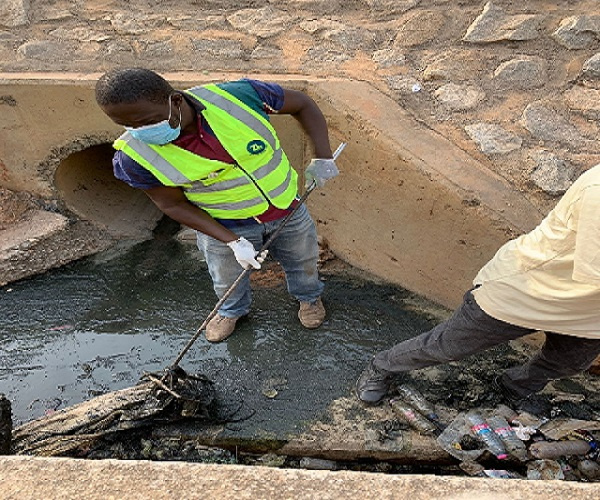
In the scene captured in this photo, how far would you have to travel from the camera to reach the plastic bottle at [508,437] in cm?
259

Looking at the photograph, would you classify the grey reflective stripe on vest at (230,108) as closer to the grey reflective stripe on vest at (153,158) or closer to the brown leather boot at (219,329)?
the grey reflective stripe on vest at (153,158)

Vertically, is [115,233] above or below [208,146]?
below

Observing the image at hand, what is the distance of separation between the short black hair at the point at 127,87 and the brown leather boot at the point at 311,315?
1869mm

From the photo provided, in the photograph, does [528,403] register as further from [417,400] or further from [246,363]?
[246,363]

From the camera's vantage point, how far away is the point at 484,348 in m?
2.41

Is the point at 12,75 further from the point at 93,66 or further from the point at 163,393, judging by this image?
the point at 163,393

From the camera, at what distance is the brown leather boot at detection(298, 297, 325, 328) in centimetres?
356

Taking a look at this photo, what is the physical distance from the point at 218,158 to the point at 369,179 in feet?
4.64

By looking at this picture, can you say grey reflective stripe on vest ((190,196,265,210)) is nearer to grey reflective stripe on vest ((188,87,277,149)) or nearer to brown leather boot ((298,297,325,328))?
grey reflective stripe on vest ((188,87,277,149))

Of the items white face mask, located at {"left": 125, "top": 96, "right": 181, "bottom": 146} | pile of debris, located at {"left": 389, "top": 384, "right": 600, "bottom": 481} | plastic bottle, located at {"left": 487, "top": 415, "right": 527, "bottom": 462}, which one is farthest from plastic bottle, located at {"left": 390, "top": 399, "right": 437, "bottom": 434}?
white face mask, located at {"left": 125, "top": 96, "right": 181, "bottom": 146}

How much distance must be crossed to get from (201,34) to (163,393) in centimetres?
312

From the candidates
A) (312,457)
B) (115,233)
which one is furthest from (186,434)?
(115,233)

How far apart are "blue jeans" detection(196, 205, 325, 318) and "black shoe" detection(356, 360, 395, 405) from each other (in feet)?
2.53

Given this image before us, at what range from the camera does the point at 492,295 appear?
218cm
